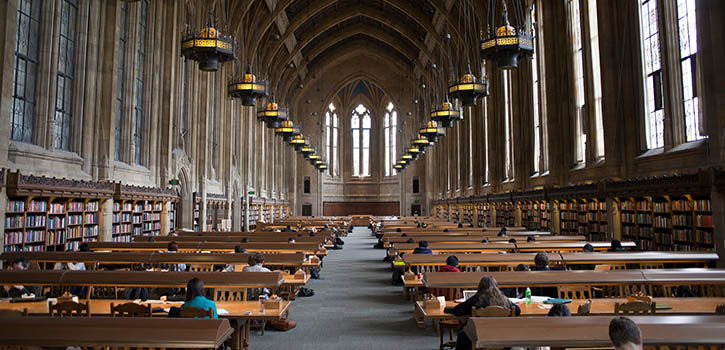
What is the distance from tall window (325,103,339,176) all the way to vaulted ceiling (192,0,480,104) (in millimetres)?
4823

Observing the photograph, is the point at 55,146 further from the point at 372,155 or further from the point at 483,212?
the point at 372,155

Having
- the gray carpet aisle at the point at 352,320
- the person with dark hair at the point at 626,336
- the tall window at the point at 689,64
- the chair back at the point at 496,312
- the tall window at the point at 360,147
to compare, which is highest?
the tall window at the point at 360,147

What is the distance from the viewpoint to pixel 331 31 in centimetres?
3803

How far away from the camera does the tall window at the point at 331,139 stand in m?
46.9

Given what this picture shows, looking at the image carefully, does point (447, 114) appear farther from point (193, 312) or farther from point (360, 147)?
point (360, 147)

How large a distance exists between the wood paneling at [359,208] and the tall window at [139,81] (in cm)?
3052


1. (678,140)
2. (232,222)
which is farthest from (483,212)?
(678,140)

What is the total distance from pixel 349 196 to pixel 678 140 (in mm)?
37244

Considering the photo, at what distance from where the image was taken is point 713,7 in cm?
898

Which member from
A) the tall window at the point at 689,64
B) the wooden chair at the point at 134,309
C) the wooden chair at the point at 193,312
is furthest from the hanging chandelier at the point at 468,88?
the wooden chair at the point at 134,309

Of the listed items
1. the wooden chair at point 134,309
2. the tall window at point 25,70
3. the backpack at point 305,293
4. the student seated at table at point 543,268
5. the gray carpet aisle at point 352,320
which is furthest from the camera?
the tall window at point 25,70

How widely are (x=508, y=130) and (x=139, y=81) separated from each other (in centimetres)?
1566

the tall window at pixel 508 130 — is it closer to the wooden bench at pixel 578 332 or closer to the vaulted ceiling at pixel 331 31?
the vaulted ceiling at pixel 331 31

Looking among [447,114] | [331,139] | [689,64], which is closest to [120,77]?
[447,114]
